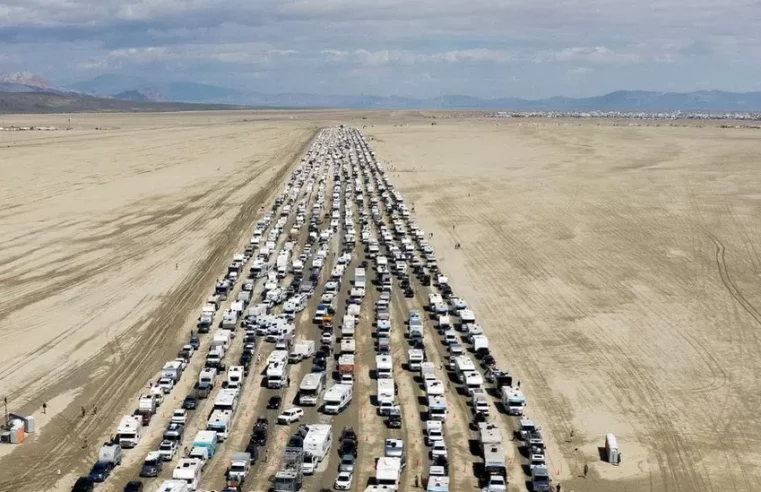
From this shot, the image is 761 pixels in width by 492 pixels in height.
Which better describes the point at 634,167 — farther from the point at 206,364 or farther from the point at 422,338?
the point at 206,364

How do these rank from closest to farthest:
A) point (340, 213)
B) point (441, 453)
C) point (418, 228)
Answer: point (441, 453) < point (418, 228) < point (340, 213)

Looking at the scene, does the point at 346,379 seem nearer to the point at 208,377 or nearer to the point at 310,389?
the point at 310,389

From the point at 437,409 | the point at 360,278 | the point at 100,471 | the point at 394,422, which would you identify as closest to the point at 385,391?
the point at 394,422

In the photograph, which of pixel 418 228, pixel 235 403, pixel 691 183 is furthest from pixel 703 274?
pixel 691 183

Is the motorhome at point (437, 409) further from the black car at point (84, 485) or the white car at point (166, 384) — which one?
the black car at point (84, 485)

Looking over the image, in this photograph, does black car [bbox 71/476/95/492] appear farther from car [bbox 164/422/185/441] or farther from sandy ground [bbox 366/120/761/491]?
sandy ground [bbox 366/120/761/491]

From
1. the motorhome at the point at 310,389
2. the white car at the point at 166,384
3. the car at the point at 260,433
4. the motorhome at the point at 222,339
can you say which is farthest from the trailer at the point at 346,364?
the white car at the point at 166,384

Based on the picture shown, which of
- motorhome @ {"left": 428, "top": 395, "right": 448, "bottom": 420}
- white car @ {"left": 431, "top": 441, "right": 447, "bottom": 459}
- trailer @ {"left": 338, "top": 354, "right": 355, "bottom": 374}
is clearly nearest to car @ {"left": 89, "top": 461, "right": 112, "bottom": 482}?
white car @ {"left": 431, "top": 441, "right": 447, "bottom": 459}
